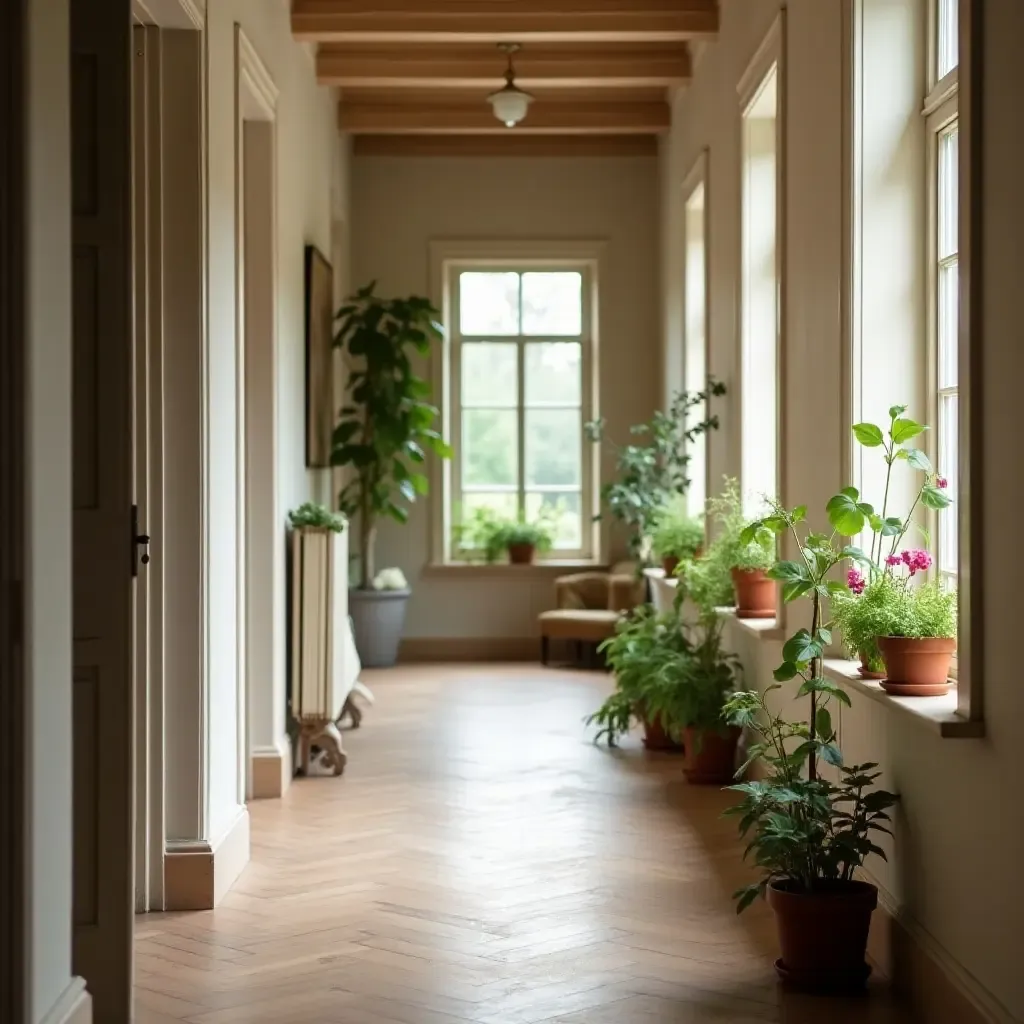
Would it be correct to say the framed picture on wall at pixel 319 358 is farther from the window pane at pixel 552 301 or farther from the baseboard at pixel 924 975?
the baseboard at pixel 924 975

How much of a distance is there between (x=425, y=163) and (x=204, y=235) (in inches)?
258

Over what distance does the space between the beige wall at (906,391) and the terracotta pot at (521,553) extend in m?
3.91

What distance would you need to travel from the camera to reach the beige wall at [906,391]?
Result: 9.37 ft

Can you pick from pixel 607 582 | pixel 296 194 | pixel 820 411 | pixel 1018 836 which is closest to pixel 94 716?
pixel 1018 836

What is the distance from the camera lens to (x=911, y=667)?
350cm

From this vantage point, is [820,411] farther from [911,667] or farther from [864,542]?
[911,667]

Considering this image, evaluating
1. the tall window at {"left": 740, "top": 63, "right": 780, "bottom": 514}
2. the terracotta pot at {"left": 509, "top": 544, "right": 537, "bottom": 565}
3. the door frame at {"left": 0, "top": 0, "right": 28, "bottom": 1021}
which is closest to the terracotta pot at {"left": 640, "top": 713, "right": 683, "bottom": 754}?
the tall window at {"left": 740, "top": 63, "right": 780, "bottom": 514}

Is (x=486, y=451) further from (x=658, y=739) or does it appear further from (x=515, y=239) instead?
(x=658, y=739)

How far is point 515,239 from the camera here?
10875mm

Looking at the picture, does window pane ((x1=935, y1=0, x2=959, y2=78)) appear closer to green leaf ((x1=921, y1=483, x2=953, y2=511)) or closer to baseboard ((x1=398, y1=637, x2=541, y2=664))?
green leaf ((x1=921, y1=483, x2=953, y2=511))

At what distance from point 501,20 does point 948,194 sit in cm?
378

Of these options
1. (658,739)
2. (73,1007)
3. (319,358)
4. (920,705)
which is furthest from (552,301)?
(73,1007)

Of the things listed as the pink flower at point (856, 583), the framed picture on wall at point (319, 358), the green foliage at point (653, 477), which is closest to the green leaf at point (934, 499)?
the pink flower at point (856, 583)

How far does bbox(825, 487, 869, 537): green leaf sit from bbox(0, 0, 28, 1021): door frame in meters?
2.02
